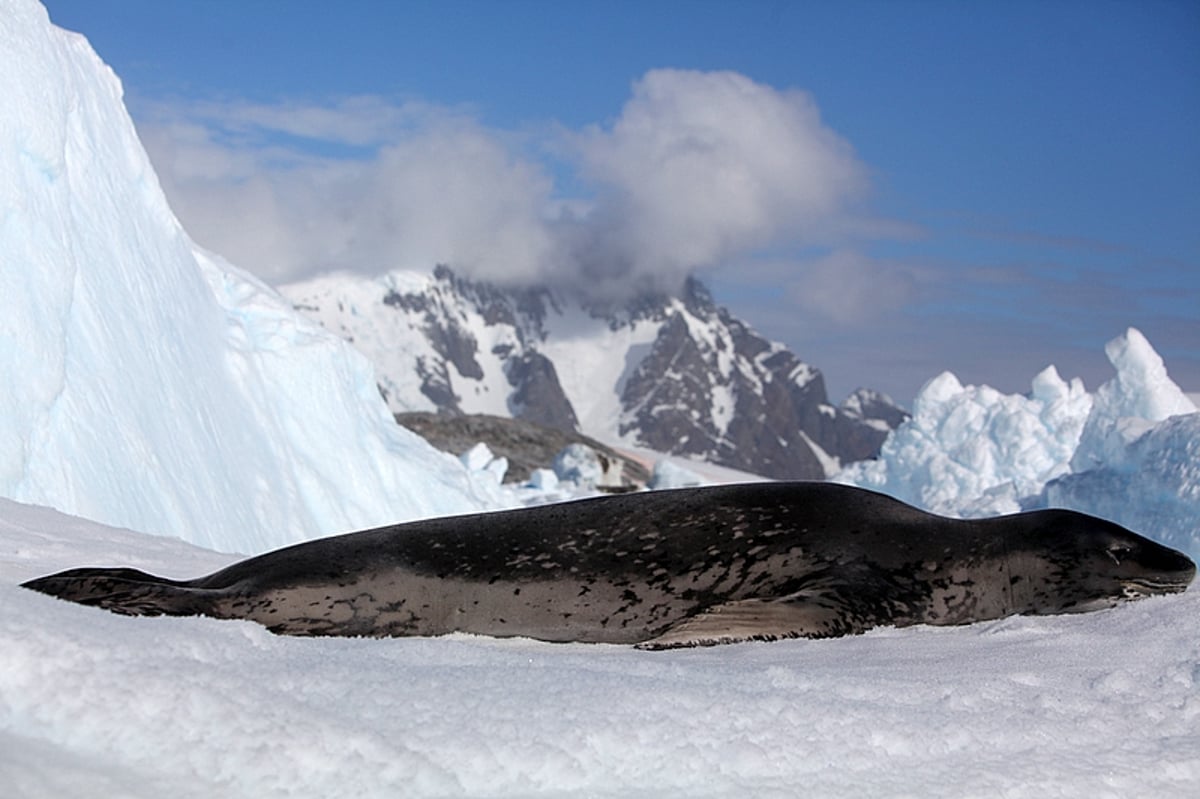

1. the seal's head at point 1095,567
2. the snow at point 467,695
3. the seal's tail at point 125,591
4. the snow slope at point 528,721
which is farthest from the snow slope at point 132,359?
the seal's head at point 1095,567

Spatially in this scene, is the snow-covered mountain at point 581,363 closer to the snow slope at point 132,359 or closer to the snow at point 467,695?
the snow slope at point 132,359

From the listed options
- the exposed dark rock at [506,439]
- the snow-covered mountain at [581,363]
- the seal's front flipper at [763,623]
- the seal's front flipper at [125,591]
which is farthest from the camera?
the snow-covered mountain at [581,363]

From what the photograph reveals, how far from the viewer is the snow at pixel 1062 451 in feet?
38.9

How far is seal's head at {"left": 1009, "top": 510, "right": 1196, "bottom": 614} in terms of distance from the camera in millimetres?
3656

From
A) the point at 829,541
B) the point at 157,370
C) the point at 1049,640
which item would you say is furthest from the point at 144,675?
the point at 157,370

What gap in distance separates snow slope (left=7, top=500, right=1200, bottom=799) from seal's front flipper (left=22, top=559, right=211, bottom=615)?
29.3 inches

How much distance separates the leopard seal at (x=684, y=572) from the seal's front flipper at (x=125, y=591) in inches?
0.4

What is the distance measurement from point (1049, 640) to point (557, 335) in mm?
184642

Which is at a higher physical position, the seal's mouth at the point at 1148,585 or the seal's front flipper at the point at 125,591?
the seal's mouth at the point at 1148,585

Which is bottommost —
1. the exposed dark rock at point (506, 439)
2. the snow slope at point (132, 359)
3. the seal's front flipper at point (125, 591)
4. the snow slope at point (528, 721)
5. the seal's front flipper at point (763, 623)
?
the snow slope at point (528, 721)

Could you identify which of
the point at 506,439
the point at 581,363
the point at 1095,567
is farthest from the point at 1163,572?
the point at 581,363

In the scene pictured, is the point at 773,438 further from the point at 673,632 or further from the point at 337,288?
the point at 673,632

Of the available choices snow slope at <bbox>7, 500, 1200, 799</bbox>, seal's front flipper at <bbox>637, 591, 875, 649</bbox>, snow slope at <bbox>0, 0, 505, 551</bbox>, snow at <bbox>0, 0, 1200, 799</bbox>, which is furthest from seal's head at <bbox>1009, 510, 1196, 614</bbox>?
snow slope at <bbox>0, 0, 505, 551</bbox>

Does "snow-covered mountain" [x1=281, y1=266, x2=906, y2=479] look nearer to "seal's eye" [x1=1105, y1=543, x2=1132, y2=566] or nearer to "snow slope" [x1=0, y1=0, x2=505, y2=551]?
"snow slope" [x1=0, y1=0, x2=505, y2=551]
